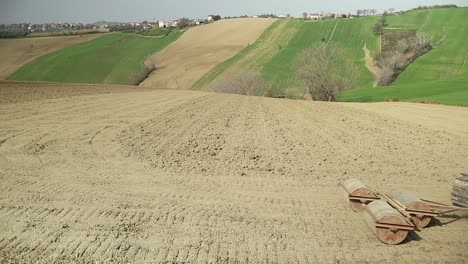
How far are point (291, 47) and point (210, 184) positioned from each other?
247ft

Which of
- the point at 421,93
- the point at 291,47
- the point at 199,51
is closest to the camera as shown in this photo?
the point at 421,93

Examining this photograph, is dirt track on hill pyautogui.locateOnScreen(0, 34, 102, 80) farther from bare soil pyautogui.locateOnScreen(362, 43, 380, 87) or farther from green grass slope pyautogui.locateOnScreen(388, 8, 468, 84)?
green grass slope pyautogui.locateOnScreen(388, 8, 468, 84)

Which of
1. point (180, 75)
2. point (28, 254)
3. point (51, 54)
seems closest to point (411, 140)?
point (28, 254)

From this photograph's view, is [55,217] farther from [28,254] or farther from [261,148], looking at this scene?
[261,148]

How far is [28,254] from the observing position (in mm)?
7320

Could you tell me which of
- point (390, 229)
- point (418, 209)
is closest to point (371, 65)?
point (418, 209)

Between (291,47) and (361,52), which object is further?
(291,47)

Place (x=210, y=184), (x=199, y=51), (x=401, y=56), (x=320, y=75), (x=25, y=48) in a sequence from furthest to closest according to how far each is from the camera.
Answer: (x=25, y=48) < (x=199, y=51) < (x=401, y=56) < (x=320, y=75) < (x=210, y=184)

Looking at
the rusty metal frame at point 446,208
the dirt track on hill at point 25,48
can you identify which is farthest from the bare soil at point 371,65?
the dirt track on hill at point 25,48

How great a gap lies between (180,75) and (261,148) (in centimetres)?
6272

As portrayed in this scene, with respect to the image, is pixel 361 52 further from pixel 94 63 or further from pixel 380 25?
pixel 94 63

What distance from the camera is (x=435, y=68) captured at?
211ft

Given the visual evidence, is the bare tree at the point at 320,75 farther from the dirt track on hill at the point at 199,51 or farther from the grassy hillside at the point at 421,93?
the dirt track on hill at the point at 199,51

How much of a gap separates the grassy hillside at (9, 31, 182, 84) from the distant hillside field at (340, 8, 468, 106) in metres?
45.1
